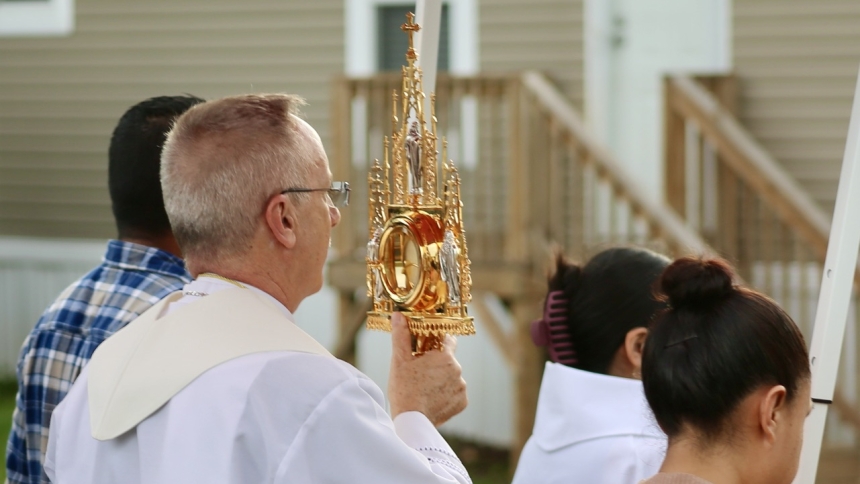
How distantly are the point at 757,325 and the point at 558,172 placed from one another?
556 centimetres

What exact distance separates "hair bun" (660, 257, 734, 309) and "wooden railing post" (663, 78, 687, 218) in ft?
18.7

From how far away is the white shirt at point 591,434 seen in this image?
8.48ft

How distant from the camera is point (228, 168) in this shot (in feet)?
7.04

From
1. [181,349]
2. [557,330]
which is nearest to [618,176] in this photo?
[557,330]

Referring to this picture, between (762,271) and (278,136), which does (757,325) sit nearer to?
(278,136)

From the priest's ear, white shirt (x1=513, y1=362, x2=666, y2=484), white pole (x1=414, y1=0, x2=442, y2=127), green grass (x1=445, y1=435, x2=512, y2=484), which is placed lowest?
green grass (x1=445, y1=435, x2=512, y2=484)

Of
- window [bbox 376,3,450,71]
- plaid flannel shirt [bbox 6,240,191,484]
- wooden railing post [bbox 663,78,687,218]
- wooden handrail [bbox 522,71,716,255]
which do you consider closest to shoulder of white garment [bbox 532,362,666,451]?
plaid flannel shirt [bbox 6,240,191,484]

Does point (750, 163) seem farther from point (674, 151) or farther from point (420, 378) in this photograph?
point (420, 378)

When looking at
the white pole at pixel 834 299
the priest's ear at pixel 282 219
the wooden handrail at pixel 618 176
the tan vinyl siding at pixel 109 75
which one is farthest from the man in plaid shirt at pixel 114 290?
the tan vinyl siding at pixel 109 75

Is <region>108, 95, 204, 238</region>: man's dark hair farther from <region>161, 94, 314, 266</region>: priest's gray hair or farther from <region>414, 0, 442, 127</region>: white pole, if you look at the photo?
<region>161, 94, 314, 266</region>: priest's gray hair

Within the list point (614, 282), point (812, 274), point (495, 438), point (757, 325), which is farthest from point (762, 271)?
point (757, 325)

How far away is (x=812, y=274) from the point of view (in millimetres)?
7719

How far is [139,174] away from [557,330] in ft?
3.80

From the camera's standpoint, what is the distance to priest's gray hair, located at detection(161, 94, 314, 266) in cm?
214
